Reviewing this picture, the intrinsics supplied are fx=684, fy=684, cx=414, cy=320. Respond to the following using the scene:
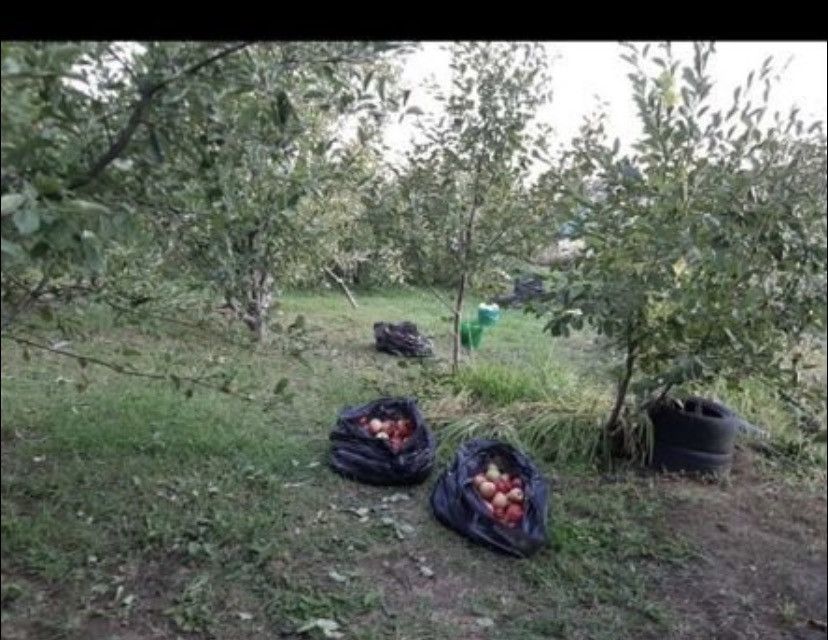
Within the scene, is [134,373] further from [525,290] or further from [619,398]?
[619,398]

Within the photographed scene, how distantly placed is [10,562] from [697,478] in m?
2.43

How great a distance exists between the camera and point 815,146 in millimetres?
1812

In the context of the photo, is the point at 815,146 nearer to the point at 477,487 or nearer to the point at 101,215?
the point at 477,487

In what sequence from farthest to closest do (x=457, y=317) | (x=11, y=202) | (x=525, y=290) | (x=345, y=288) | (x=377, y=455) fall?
(x=345, y=288) < (x=457, y=317) < (x=525, y=290) < (x=377, y=455) < (x=11, y=202)

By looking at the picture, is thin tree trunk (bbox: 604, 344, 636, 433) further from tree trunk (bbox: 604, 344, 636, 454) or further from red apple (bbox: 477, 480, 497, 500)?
red apple (bbox: 477, 480, 497, 500)

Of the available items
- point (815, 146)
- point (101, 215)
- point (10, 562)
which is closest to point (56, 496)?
point (10, 562)

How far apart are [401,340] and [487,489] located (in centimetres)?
158

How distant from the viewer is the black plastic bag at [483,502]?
2.27 m

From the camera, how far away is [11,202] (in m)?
0.80

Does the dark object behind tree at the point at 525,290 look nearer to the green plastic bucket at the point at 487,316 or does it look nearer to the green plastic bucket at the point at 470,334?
the green plastic bucket at the point at 487,316

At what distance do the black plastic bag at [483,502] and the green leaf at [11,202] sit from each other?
6.00 ft

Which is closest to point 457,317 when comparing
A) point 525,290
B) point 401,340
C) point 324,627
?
point 401,340

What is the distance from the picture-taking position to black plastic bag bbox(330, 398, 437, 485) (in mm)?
2648

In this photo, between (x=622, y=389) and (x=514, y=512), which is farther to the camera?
(x=622, y=389)
